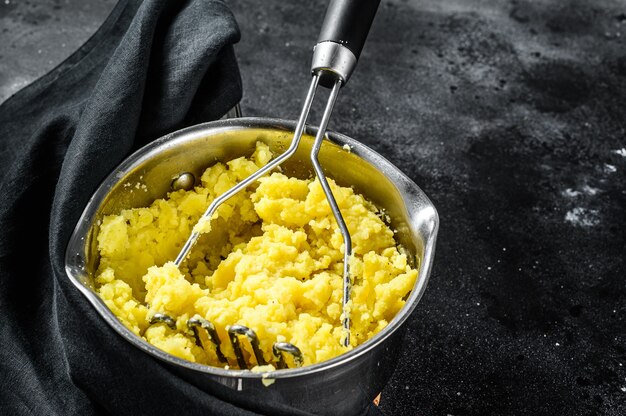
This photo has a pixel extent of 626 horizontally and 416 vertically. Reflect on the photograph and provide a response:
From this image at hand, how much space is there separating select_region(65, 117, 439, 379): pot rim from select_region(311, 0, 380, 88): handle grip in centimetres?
8

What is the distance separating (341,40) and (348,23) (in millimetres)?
26

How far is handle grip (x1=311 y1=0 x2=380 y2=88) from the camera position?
2.86 ft

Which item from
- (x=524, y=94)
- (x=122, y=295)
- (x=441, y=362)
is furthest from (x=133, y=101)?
(x=524, y=94)

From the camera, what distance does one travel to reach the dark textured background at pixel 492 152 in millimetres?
1035

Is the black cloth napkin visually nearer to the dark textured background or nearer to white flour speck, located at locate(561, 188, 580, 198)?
the dark textured background

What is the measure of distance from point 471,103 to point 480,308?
51cm

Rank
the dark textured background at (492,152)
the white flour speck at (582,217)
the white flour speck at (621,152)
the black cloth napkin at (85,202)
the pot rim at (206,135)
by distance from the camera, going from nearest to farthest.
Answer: the pot rim at (206,135), the black cloth napkin at (85,202), the dark textured background at (492,152), the white flour speck at (582,217), the white flour speck at (621,152)

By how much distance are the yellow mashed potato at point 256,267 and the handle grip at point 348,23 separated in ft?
0.56

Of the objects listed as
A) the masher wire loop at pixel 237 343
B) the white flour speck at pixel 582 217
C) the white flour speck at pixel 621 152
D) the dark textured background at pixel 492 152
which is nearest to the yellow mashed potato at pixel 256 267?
the masher wire loop at pixel 237 343

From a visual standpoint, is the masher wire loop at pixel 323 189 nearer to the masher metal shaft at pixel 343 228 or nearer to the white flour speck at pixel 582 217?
the masher metal shaft at pixel 343 228

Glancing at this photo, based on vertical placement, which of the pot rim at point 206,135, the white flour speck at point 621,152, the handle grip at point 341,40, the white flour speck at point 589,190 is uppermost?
the handle grip at point 341,40

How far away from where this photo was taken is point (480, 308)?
1.11m

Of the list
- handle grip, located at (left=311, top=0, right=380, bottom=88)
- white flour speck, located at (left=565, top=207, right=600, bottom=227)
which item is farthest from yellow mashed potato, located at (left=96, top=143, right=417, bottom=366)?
white flour speck, located at (left=565, top=207, right=600, bottom=227)

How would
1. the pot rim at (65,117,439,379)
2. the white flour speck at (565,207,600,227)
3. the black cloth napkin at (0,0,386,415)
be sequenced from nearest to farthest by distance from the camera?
the pot rim at (65,117,439,379), the black cloth napkin at (0,0,386,415), the white flour speck at (565,207,600,227)
